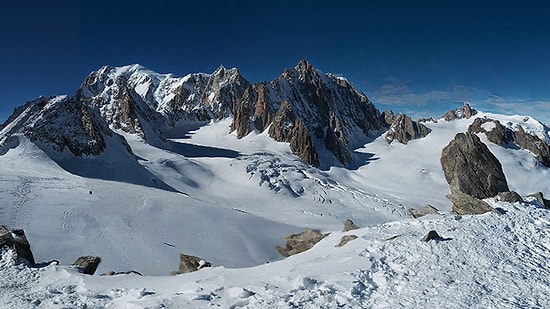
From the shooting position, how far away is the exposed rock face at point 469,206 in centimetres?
2029

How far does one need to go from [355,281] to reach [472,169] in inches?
851

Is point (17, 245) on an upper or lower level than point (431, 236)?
lower

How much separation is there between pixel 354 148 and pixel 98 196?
12310cm

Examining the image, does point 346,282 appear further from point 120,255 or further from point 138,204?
point 138,204

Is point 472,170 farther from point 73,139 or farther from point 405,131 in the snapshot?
point 405,131

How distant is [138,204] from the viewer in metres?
33.8

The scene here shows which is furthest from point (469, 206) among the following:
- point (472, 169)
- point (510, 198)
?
point (472, 169)

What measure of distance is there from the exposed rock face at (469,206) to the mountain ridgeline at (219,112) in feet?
158

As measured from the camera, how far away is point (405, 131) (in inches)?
5989

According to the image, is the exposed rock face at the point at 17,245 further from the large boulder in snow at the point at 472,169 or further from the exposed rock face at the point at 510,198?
the large boulder in snow at the point at 472,169

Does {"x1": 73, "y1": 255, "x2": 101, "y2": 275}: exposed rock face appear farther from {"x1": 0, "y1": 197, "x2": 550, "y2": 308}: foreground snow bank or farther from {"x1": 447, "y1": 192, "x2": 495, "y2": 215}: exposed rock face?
{"x1": 447, "y1": 192, "x2": 495, "y2": 215}: exposed rock face

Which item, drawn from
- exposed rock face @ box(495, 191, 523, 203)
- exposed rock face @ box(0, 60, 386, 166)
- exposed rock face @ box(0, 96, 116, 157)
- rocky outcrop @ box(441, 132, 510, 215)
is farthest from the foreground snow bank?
exposed rock face @ box(0, 60, 386, 166)

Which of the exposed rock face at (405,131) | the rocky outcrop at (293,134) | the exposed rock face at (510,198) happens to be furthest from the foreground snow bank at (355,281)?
the exposed rock face at (405,131)

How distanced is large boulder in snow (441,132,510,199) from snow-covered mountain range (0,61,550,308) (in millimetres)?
5858
